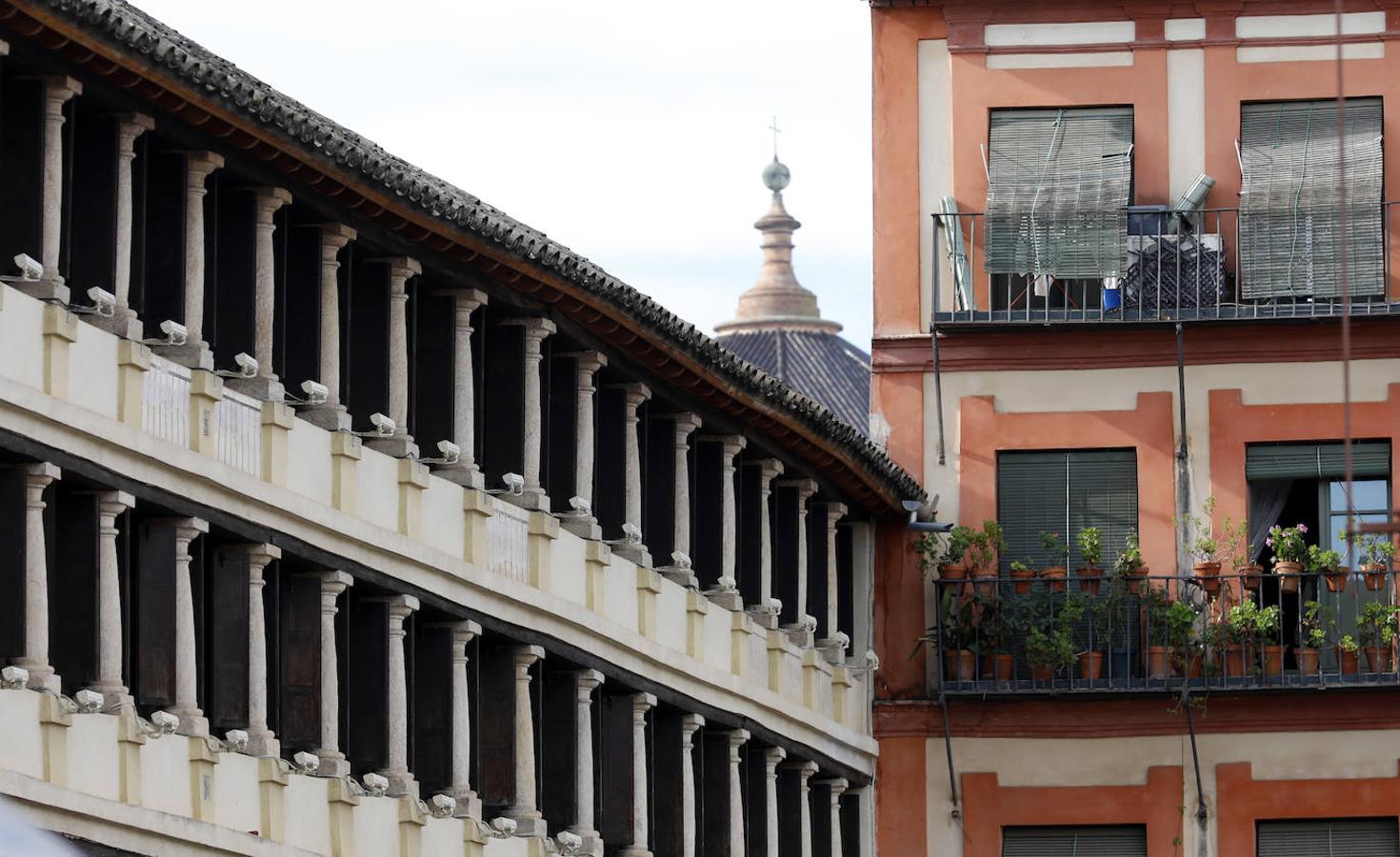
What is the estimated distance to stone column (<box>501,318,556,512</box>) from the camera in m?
28.3

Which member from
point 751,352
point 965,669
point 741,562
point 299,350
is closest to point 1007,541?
point 965,669

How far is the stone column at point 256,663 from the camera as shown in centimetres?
2333

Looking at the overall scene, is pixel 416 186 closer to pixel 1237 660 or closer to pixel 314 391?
pixel 314 391

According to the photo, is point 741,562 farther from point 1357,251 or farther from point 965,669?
point 1357,251

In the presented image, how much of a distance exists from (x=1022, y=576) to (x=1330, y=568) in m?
3.07

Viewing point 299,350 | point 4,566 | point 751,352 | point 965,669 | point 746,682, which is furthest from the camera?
point 751,352

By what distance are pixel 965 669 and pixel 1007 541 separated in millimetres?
1422

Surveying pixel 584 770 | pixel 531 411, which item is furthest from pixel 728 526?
pixel 531 411

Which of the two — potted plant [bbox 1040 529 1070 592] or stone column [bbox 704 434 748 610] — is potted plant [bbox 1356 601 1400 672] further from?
stone column [bbox 704 434 748 610]

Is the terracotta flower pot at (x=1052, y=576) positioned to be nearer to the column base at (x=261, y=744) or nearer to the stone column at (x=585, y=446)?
the stone column at (x=585, y=446)

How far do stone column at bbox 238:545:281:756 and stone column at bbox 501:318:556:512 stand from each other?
193 inches

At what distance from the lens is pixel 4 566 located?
20.6 m

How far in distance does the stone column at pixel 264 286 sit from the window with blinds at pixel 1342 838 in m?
15.3

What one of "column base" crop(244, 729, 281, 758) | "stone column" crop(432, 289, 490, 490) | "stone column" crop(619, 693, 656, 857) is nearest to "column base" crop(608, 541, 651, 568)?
"stone column" crop(619, 693, 656, 857)
